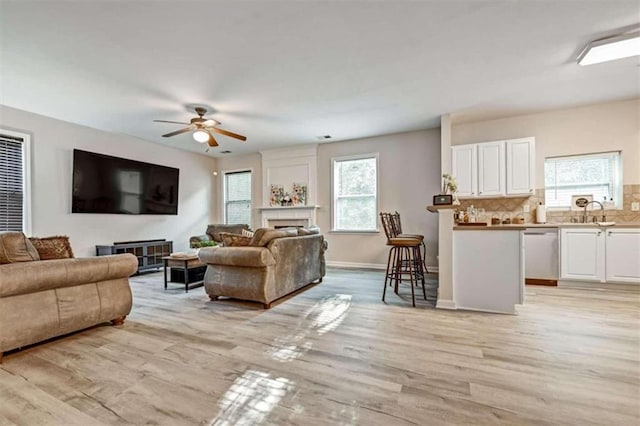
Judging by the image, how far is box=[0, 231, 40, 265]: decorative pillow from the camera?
85.1 inches

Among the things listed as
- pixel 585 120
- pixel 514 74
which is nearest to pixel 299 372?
pixel 514 74

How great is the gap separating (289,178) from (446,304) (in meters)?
4.45

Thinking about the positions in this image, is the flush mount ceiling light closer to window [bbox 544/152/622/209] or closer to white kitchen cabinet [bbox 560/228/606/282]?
window [bbox 544/152/622/209]

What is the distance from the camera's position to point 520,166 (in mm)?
4477

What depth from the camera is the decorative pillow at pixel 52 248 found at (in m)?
2.48

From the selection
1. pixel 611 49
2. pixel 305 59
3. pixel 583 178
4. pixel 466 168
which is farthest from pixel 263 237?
pixel 583 178

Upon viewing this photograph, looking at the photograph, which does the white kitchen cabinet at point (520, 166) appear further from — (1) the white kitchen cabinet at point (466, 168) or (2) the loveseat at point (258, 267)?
(2) the loveseat at point (258, 267)

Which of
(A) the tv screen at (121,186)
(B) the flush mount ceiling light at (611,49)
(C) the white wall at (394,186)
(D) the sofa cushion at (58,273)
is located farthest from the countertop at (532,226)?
(A) the tv screen at (121,186)

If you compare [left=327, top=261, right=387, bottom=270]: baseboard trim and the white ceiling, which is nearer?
the white ceiling

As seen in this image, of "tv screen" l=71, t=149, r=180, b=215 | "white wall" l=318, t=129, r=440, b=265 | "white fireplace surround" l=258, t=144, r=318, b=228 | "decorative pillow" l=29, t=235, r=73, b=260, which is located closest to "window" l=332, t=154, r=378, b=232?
"white wall" l=318, t=129, r=440, b=265

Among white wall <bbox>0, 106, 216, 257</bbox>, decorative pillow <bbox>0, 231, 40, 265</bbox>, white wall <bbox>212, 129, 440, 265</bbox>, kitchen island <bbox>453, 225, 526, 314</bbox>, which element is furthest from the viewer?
white wall <bbox>212, 129, 440, 265</bbox>

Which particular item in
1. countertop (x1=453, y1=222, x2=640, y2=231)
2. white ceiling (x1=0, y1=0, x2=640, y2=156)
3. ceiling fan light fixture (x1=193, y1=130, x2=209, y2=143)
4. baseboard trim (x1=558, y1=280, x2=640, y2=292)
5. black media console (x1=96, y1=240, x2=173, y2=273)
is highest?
white ceiling (x1=0, y1=0, x2=640, y2=156)

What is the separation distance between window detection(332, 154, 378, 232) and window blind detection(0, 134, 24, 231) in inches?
203

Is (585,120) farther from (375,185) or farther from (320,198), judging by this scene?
(320,198)
